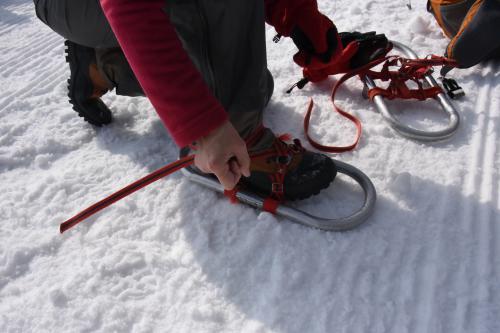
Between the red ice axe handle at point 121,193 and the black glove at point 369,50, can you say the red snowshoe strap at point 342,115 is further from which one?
the red ice axe handle at point 121,193

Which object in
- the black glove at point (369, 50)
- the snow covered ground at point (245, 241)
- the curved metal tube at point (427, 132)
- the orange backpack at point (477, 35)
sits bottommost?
the snow covered ground at point (245, 241)

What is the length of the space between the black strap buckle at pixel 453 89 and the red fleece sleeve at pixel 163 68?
4.54ft

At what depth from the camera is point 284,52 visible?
2270mm

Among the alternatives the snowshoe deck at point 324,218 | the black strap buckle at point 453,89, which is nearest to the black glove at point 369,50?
the black strap buckle at point 453,89

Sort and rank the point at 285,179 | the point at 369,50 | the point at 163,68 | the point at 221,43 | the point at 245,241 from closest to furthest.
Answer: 1. the point at 163,68
2. the point at 221,43
3. the point at 245,241
4. the point at 285,179
5. the point at 369,50

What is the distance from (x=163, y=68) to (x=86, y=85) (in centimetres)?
99

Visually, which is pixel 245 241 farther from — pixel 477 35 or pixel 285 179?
pixel 477 35

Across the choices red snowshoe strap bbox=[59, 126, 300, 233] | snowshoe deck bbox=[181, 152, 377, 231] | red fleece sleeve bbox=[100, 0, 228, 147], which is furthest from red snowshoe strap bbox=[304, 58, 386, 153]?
red fleece sleeve bbox=[100, 0, 228, 147]

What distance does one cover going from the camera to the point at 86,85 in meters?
1.71

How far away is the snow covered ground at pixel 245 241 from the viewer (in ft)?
3.73

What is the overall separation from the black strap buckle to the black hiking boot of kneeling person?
1.54 m

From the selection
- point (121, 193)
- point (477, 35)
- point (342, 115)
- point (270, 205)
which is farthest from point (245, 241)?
point (477, 35)

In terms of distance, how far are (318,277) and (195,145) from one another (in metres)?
0.58

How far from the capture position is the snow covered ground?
1136 mm
